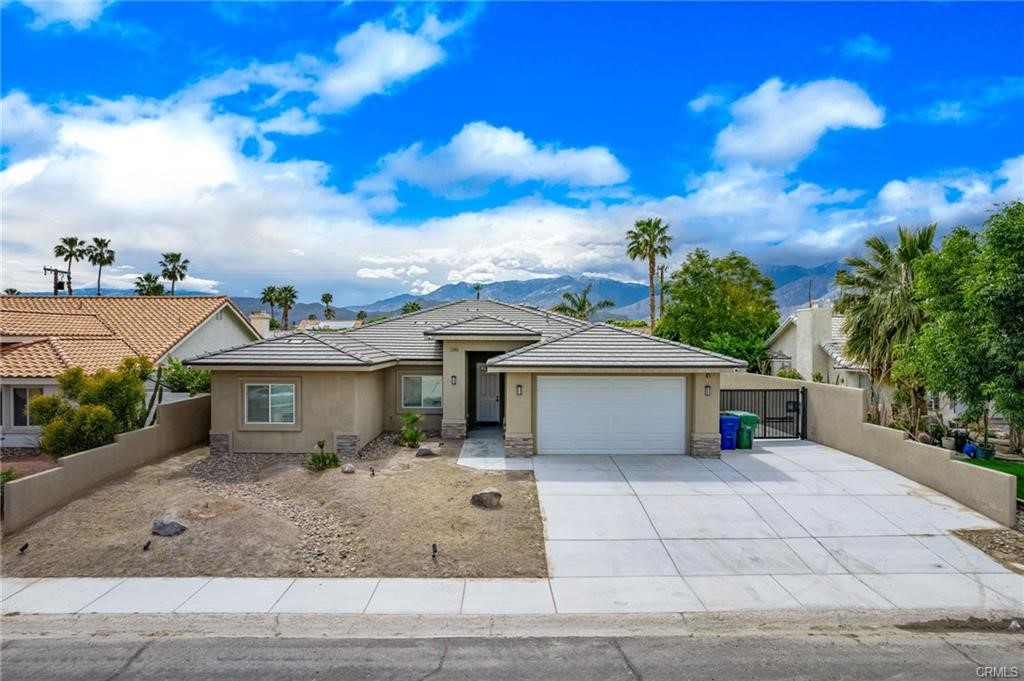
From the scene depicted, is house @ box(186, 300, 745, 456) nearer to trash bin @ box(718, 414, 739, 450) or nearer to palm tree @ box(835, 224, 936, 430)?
trash bin @ box(718, 414, 739, 450)

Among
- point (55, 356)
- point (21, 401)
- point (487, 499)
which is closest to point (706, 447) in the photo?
point (487, 499)

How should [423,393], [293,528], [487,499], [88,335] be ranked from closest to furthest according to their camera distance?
1. [293,528]
2. [487,499]
3. [423,393]
4. [88,335]

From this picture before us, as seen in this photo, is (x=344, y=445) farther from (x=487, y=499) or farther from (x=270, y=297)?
(x=270, y=297)

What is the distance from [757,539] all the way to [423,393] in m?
11.9

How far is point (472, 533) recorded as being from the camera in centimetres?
983

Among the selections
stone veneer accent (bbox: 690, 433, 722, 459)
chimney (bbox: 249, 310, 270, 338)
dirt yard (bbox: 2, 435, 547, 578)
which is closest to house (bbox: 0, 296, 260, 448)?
chimney (bbox: 249, 310, 270, 338)

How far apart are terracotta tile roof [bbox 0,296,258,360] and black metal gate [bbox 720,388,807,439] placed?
68.9 ft

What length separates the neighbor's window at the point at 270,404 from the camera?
51.3ft

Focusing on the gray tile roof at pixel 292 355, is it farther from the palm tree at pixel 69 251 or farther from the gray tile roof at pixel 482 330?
the palm tree at pixel 69 251

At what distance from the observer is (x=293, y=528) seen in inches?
396

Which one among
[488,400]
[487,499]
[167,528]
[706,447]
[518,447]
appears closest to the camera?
[167,528]

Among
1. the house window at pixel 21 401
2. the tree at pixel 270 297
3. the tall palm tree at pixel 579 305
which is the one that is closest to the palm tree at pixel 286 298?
the tree at pixel 270 297

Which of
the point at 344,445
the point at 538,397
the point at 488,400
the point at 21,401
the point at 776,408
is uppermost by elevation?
the point at 538,397

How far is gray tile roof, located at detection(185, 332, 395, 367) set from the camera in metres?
15.1
